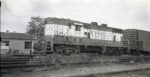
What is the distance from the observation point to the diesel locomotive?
17.5 m

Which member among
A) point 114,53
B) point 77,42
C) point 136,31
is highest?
point 136,31

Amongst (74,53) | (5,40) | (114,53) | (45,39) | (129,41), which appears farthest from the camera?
(5,40)

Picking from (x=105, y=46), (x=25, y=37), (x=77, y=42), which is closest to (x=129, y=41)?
(x=105, y=46)

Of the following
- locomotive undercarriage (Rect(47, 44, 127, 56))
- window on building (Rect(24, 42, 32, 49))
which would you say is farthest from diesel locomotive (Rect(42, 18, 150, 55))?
window on building (Rect(24, 42, 32, 49))

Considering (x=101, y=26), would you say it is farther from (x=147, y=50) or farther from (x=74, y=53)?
(x=147, y=50)

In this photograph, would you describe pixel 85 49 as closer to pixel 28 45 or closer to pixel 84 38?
pixel 84 38

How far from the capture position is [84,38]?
19531 millimetres

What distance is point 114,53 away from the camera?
74.4 ft

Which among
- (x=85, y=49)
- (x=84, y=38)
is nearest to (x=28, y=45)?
(x=85, y=49)

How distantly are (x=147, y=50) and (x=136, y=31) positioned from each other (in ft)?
12.7

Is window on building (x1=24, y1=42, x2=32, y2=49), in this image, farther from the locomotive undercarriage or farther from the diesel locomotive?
the locomotive undercarriage

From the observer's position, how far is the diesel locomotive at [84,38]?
690 inches

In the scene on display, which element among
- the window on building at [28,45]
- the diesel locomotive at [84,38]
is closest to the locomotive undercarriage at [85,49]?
the diesel locomotive at [84,38]

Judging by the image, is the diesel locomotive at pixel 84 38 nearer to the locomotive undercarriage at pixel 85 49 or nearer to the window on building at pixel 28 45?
the locomotive undercarriage at pixel 85 49
